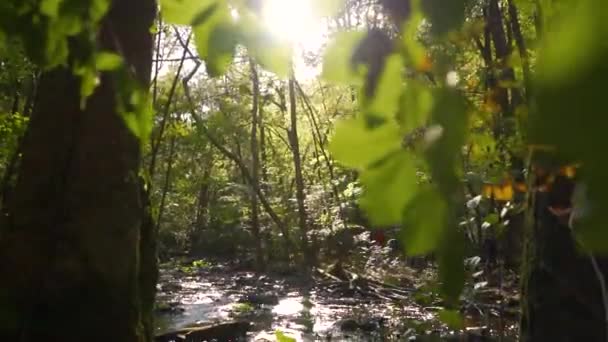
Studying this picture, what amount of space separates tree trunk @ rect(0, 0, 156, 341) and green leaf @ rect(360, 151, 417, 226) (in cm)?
361

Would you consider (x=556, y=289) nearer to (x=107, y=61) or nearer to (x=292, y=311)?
(x=107, y=61)

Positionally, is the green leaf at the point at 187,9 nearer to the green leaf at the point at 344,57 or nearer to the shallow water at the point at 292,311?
the green leaf at the point at 344,57

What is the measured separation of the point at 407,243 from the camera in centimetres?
50

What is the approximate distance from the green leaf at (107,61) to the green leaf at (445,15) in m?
0.70

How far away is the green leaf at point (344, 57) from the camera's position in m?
0.55

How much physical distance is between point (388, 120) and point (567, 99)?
27cm

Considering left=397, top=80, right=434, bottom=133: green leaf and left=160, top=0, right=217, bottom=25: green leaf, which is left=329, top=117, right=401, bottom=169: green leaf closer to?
left=397, top=80, right=434, bottom=133: green leaf

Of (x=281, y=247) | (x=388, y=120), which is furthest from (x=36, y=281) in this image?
(x=281, y=247)

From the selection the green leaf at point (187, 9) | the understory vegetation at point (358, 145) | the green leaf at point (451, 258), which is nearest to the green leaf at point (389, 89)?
the understory vegetation at point (358, 145)

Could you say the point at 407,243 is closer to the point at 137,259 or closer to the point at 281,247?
the point at 137,259

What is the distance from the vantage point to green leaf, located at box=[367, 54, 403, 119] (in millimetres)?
533

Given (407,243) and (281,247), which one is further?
(281,247)

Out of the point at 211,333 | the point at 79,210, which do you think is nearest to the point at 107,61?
the point at 79,210

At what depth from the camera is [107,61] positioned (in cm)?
105
